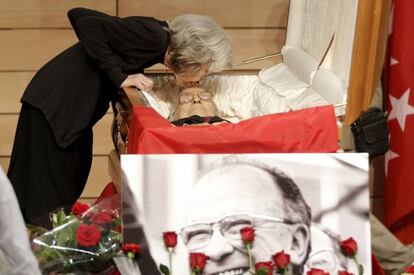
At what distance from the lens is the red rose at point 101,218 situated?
2316 mm

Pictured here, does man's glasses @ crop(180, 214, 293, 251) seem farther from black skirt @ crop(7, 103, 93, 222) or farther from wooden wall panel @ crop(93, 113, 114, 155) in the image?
wooden wall panel @ crop(93, 113, 114, 155)

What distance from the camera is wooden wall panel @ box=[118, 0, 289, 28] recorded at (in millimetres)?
4250

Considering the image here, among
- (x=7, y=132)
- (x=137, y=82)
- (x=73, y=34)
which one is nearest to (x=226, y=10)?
(x=73, y=34)

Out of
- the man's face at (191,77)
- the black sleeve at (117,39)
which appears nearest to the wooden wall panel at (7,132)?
the man's face at (191,77)

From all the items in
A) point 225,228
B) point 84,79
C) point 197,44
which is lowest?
point 225,228

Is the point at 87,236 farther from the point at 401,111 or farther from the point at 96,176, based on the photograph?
the point at 96,176

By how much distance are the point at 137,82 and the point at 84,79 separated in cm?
25

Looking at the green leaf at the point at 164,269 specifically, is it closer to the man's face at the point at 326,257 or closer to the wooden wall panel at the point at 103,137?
the man's face at the point at 326,257

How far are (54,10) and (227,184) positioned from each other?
2.29 meters

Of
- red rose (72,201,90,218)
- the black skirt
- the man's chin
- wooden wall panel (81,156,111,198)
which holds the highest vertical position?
red rose (72,201,90,218)

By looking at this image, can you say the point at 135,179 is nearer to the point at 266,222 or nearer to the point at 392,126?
the point at 266,222

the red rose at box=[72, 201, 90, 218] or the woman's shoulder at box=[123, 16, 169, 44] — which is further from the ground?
the woman's shoulder at box=[123, 16, 169, 44]

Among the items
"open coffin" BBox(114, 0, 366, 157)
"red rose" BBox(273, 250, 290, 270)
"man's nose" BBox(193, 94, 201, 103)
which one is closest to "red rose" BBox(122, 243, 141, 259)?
"red rose" BBox(273, 250, 290, 270)

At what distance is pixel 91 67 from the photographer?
10.4 feet
